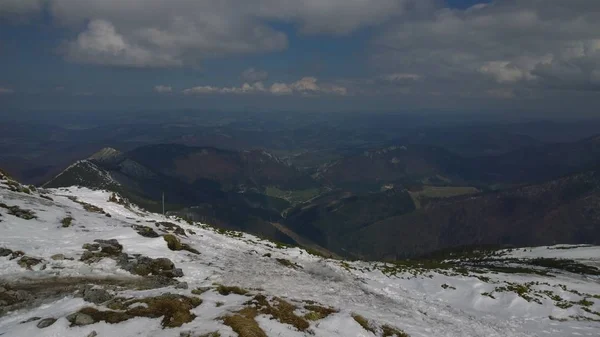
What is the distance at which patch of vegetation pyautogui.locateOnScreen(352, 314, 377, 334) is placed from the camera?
20484 mm

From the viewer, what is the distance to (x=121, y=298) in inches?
817

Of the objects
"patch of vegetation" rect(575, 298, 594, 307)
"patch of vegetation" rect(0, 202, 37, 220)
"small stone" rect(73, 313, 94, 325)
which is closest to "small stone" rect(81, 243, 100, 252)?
"patch of vegetation" rect(0, 202, 37, 220)

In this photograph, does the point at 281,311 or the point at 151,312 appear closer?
the point at 151,312

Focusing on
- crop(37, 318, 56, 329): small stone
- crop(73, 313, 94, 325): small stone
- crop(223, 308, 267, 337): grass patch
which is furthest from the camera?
crop(73, 313, 94, 325): small stone

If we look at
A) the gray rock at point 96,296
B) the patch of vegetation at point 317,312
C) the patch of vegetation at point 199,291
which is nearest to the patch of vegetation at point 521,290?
the patch of vegetation at point 317,312

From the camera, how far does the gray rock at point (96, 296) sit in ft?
65.7

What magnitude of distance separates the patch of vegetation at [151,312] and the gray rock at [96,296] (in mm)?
1663

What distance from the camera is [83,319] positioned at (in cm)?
1709

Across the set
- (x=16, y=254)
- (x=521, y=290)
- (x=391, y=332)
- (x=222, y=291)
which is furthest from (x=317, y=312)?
(x=521, y=290)

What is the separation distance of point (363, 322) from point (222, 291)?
926 centimetres

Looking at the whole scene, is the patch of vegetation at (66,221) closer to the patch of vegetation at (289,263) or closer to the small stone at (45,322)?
the small stone at (45,322)

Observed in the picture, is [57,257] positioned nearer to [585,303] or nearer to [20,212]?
[20,212]

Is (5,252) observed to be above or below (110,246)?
above

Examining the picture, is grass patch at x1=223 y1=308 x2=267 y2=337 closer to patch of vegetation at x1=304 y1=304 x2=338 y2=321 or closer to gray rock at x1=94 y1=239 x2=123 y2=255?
patch of vegetation at x1=304 y1=304 x2=338 y2=321
